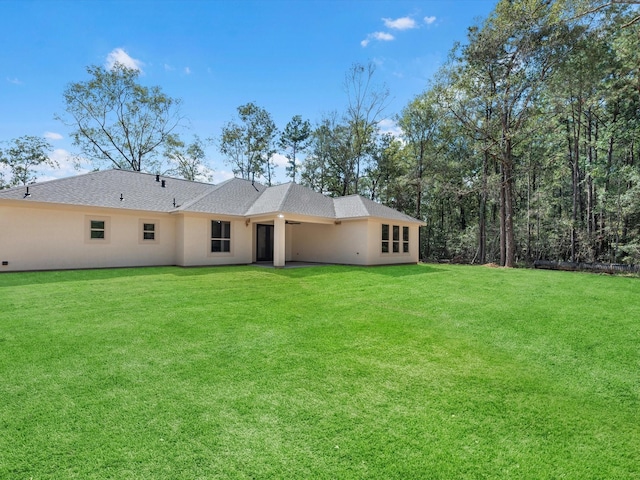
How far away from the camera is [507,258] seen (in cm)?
1762

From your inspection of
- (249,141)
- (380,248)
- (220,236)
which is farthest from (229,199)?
(249,141)

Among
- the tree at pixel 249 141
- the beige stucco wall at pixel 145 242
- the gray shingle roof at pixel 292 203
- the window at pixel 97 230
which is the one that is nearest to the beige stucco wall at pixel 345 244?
the beige stucco wall at pixel 145 242

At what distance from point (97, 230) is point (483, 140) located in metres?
19.6

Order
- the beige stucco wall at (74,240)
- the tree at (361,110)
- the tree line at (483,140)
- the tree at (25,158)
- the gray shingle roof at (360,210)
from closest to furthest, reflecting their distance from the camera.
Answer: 1. the beige stucco wall at (74,240)
2. the gray shingle roof at (360,210)
3. the tree line at (483,140)
4. the tree at (361,110)
5. the tree at (25,158)

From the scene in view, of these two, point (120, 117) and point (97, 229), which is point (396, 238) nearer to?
point (97, 229)

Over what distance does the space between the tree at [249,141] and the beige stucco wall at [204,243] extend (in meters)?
14.4

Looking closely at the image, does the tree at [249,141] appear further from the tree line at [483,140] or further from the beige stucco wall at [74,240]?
the beige stucco wall at [74,240]

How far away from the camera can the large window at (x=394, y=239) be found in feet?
51.3

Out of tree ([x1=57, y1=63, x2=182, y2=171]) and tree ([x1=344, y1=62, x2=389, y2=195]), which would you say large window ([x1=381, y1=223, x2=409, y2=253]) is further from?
tree ([x1=57, y1=63, x2=182, y2=171])

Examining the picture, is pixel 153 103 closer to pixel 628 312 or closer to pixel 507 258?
pixel 507 258

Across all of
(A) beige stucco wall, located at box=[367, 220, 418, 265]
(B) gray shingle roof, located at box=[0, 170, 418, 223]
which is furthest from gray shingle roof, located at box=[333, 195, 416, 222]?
(A) beige stucco wall, located at box=[367, 220, 418, 265]

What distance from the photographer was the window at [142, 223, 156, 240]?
13.4 metres

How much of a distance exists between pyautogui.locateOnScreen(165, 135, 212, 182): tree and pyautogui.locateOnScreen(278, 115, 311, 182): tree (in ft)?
22.6

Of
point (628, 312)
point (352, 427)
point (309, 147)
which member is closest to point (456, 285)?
point (628, 312)
